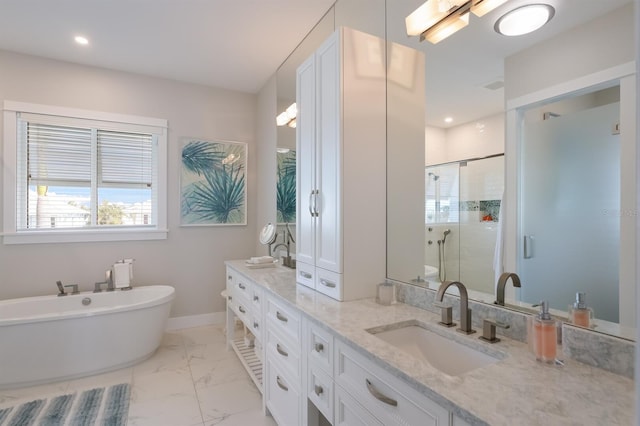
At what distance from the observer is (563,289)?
1.17m

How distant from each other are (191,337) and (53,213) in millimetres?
1897

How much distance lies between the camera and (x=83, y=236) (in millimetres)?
3291

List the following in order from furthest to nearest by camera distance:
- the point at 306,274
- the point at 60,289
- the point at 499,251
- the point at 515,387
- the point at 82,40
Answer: the point at 60,289 → the point at 82,40 → the point at 306,274 → the point at 499,251 → the point at 515,387

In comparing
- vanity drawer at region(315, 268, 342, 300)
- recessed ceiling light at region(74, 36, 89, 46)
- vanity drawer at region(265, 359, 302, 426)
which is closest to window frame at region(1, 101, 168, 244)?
recessed ceiling light at region(74, 36, 89, 46)

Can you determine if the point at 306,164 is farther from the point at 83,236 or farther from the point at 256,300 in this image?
the point at 83,236

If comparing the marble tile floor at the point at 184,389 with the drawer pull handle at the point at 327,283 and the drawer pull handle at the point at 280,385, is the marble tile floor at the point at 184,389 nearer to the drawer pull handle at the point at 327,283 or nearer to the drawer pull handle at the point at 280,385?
the drawer pull handle at the point at 280,385

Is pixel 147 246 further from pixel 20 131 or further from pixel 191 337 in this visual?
pixel 20 131

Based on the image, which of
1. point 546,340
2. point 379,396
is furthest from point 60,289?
point 546,340

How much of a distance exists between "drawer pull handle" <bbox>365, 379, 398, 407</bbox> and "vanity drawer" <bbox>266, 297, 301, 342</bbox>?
1.94 ft

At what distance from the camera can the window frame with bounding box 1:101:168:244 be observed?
3016 mm

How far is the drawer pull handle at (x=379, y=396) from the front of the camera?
1.02 meters

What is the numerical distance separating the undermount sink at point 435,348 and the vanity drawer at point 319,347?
0.20m

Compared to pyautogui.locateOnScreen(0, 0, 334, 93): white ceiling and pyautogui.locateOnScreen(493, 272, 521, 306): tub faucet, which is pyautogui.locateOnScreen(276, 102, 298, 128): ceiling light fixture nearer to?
pyautogui.locateOnScreen(0, 0, 334, 93): white ceiling

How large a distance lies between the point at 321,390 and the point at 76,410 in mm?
1905
